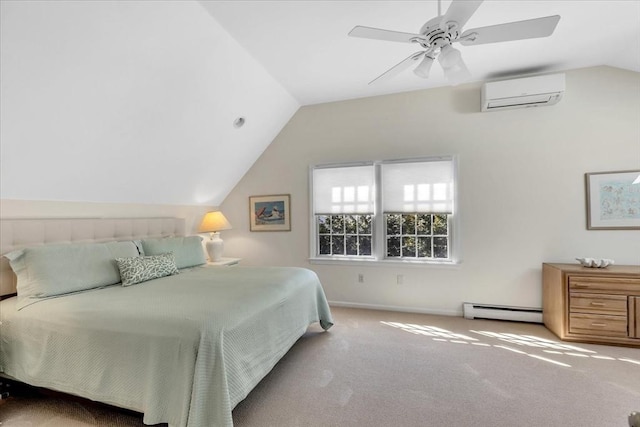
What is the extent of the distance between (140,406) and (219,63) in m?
2.80

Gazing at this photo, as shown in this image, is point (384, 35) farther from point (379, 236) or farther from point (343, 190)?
point (379, 236)

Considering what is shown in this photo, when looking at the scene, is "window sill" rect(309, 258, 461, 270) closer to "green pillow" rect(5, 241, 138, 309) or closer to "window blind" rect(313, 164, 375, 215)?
"window blind" rect(313, 164, 375, 215)

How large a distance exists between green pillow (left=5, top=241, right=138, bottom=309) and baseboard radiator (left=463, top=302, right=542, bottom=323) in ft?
12.9

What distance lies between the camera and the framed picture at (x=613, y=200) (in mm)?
3182

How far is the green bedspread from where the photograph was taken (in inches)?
63.7

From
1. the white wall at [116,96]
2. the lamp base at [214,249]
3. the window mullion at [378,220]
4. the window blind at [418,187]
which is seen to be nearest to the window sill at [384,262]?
the window mullion at [378,220]

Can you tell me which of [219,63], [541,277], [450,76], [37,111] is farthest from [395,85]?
[37,111]

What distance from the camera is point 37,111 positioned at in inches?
84.5

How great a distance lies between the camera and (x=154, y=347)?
170 centimetres

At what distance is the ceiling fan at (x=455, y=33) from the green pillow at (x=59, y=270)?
280 cm

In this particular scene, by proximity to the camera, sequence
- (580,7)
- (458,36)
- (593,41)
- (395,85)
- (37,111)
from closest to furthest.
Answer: (458,36) → (37,111) → (580,7) → (593,41) → (395,85)

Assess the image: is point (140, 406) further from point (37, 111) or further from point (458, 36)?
point (458, 36)

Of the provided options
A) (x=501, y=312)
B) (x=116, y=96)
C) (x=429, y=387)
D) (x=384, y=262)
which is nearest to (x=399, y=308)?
(x=384, y=262)

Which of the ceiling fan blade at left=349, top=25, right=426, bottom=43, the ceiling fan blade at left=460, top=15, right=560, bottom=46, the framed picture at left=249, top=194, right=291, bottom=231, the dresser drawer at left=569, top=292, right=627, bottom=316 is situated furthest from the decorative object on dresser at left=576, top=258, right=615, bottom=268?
the framed picture at left=249, top=194, right=291, bottom=231
